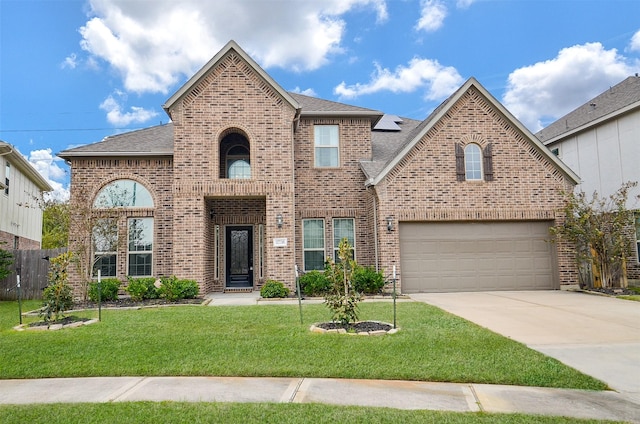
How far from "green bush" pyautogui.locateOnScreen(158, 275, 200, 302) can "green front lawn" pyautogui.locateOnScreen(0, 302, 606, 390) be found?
353cm

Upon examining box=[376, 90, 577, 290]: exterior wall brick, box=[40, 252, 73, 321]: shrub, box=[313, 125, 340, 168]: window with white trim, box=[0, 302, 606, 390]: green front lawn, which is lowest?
box=[0, 302, 606, 390]: green front lawn

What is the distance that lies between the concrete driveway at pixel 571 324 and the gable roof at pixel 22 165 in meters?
17.8

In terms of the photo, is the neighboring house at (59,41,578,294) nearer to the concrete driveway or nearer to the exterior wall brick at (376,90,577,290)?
the exterior wall brick at (376,90,577,290)

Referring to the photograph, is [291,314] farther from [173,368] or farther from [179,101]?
[179,101]

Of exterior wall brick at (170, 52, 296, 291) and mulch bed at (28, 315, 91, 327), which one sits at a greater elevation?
exterior wall brick at (170, 52, 296, 291)

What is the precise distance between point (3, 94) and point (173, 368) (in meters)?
19.4

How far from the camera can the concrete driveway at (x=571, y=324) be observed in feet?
18.9

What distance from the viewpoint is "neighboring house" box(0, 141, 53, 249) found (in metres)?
19.2

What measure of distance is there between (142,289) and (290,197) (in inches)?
206

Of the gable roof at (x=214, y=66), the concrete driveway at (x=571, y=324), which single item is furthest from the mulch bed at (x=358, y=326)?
the gable roof at (x=214, y=66)

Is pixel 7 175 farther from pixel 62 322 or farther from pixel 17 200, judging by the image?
pixel 62 322

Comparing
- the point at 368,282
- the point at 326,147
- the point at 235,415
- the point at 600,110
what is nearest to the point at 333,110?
the point at 326,147

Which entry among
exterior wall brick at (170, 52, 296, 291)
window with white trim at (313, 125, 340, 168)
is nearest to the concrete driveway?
exterior wall brick at (170, 52, 296, 291)

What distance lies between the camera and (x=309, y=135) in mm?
16219
